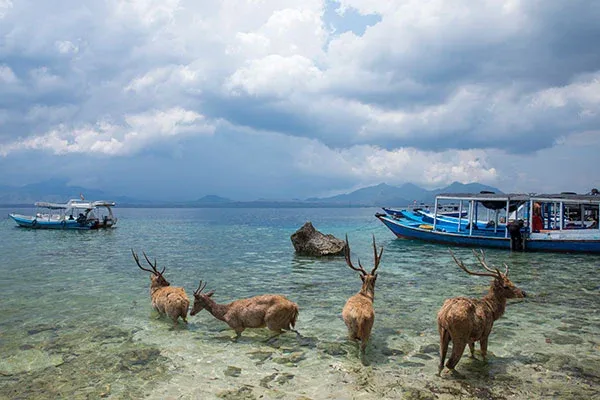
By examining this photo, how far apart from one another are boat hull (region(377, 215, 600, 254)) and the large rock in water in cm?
1116

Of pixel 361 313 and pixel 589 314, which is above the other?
pixel 361 313

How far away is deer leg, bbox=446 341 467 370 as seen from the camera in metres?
7.31

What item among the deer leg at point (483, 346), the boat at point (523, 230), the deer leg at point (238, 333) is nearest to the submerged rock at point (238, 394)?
the deer leg at point (238, 333)

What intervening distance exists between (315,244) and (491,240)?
14.2 meters

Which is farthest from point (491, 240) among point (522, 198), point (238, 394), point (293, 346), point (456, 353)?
point (238, 394)

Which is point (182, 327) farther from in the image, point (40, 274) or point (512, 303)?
point (40, 274)

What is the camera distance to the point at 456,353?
7.36 meters

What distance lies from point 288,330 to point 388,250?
23.6m

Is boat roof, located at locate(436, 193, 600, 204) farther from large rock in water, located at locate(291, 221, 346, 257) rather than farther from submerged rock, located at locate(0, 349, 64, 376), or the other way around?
submerged rock, located at locate(0, 349, 64, 376)

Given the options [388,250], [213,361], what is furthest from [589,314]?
[388,250]

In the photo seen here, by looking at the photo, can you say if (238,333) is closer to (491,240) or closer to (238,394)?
(238,394)

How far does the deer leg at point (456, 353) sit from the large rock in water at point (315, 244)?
19.9 meters

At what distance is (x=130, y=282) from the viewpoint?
61.6ft

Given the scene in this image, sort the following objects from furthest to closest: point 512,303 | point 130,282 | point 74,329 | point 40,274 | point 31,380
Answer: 1. point 40,274
2. point 130,282
3. point 512,303
4. point 74,329
5. point 31,380
